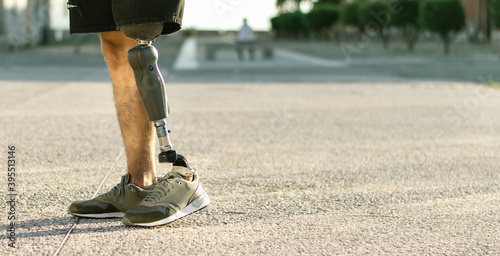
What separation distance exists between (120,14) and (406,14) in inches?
987

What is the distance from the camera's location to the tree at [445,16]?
23.1m

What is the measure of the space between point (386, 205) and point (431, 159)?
1480mm

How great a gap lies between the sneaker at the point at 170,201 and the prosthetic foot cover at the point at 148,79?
12.3 inches

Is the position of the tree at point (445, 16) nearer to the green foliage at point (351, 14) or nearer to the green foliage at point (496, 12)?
the green foliage at point (496, 12)

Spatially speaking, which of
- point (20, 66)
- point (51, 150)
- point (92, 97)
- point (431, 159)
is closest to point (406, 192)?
point (431, 159)

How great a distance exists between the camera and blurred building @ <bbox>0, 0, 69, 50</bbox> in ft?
82.6

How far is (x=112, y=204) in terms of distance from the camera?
3.05 meters

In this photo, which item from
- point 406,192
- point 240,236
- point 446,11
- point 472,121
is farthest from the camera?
point 446,11

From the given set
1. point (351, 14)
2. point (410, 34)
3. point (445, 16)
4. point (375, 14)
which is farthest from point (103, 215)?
point (351, 14)

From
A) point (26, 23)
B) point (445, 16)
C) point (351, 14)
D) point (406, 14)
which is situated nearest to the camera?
point (445, 16)

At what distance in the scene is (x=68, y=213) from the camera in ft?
10.2

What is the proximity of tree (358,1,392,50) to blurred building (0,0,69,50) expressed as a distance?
1338cm

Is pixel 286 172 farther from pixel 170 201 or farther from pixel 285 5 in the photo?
pixel 285 5

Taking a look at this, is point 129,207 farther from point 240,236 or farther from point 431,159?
point 431,159
